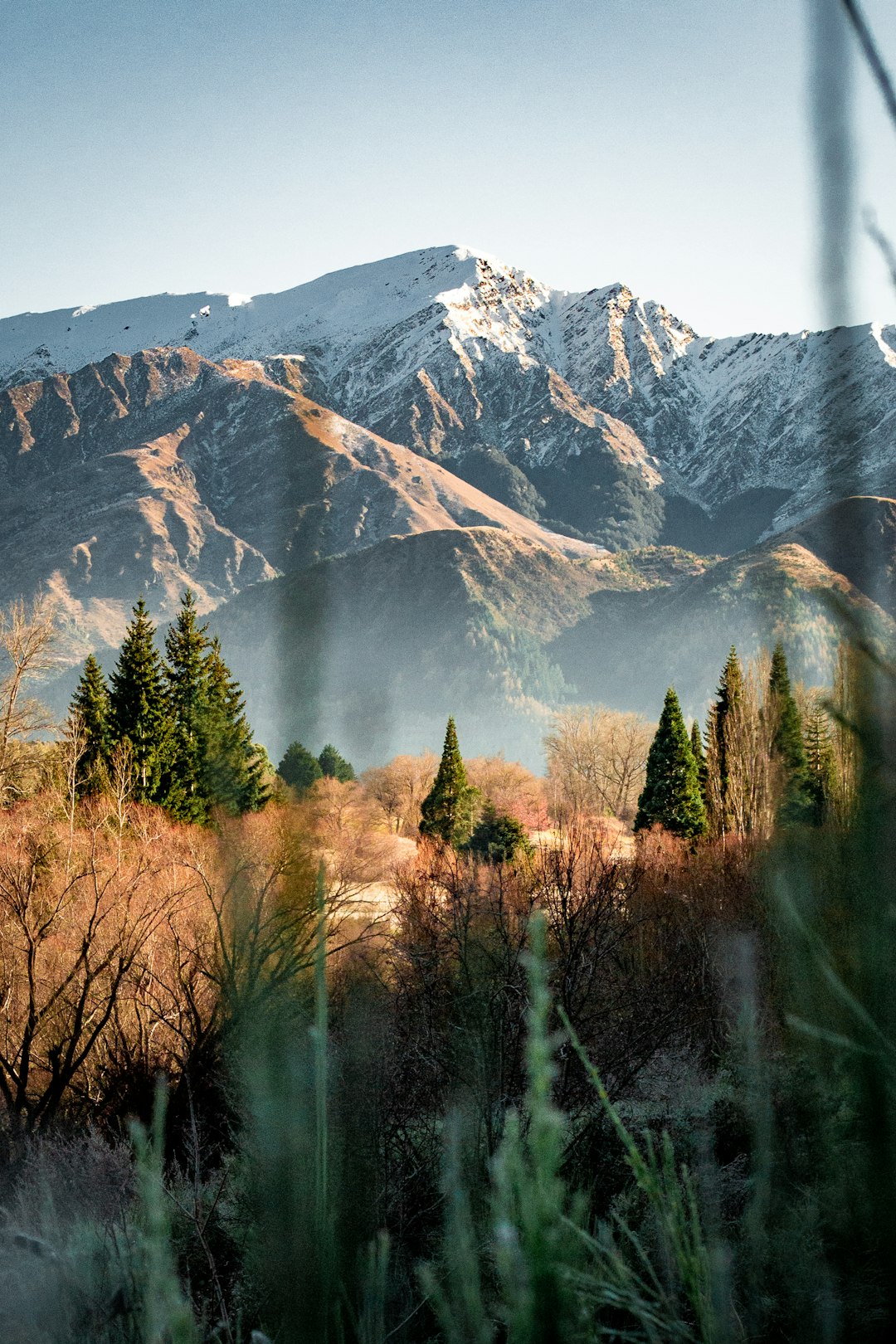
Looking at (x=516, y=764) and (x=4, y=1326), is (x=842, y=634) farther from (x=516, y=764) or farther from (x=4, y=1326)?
(x=516, y=764)

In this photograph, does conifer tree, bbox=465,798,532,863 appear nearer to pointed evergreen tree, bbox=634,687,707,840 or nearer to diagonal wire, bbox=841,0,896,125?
pointed evergreen tree, bbox=634,687,707,840

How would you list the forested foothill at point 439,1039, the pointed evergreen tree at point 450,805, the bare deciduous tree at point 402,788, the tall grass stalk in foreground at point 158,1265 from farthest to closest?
the bare deciduous tree at point 402,788 → the pointed evergreen tree at point 450,805 → the forested foothill at point 439,1039 → the tall grass stalk in foreground at point 158,1265

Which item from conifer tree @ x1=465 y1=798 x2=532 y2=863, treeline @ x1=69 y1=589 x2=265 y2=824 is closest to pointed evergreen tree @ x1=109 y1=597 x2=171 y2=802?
treeline @ x1=69 y1=589 x2=265 y2=824

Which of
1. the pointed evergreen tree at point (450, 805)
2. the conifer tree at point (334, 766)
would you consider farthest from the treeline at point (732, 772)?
the conifer tree at point (334, 766)

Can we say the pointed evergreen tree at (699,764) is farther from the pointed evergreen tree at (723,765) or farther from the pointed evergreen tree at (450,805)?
the pointed evergreen tree at (450,805)

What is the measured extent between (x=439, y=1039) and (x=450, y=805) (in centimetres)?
2169

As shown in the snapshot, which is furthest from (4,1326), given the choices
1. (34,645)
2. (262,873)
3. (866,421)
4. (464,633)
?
(464,633)

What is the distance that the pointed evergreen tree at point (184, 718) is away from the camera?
2802 centimetres

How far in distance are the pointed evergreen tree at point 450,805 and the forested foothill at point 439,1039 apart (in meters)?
0.17

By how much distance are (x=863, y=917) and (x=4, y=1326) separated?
25.9 ft

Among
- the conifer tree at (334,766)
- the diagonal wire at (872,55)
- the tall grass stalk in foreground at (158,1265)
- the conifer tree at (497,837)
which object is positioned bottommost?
the conifer tree at (497,837)

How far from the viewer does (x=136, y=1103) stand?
47.7ft

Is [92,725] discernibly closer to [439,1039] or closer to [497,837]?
[497,837]

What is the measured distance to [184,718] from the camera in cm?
2995
